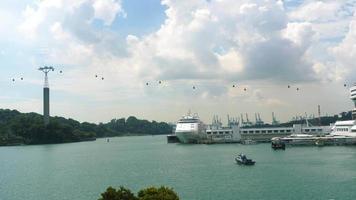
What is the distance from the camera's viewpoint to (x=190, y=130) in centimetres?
12562

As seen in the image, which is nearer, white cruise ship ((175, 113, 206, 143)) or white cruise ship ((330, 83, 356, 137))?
white cruise ship ((330, 83, 356, 137))

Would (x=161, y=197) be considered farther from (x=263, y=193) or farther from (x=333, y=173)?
(x=333, y=173)

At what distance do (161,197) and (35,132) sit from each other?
133 m

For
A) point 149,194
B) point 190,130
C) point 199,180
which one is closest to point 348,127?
point 190,130

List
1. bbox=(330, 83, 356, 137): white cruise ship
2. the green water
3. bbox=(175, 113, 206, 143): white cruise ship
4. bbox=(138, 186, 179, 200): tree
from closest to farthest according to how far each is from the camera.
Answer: bbox=(138, 186, 179, 200): tree
the green water
bbox=(330, 83, 356, 137): white cruise ship
bbox=(175, 113, 206, 143): white cruise ship

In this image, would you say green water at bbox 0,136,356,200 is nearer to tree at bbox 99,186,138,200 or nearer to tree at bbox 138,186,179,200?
tree at bbox 99,186,138,200

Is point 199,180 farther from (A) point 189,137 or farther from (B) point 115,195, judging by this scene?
(A) point 189,137

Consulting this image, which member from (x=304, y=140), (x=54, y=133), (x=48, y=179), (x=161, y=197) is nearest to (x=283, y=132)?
(x=304, y=140)

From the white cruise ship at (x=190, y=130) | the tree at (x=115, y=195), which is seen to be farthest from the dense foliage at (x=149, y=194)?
the white cruise ship at (x=190, y=130)

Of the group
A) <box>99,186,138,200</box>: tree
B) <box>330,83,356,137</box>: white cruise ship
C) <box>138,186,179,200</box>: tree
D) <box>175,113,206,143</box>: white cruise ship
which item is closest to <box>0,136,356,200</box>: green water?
<box>99,186,138,200</box>: tree

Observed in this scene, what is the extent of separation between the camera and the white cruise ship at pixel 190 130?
4963 inches

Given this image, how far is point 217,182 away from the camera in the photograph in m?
44.5

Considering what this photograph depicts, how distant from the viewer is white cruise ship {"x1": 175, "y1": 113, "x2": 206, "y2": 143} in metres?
126

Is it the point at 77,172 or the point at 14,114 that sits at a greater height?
the point at 14,114
